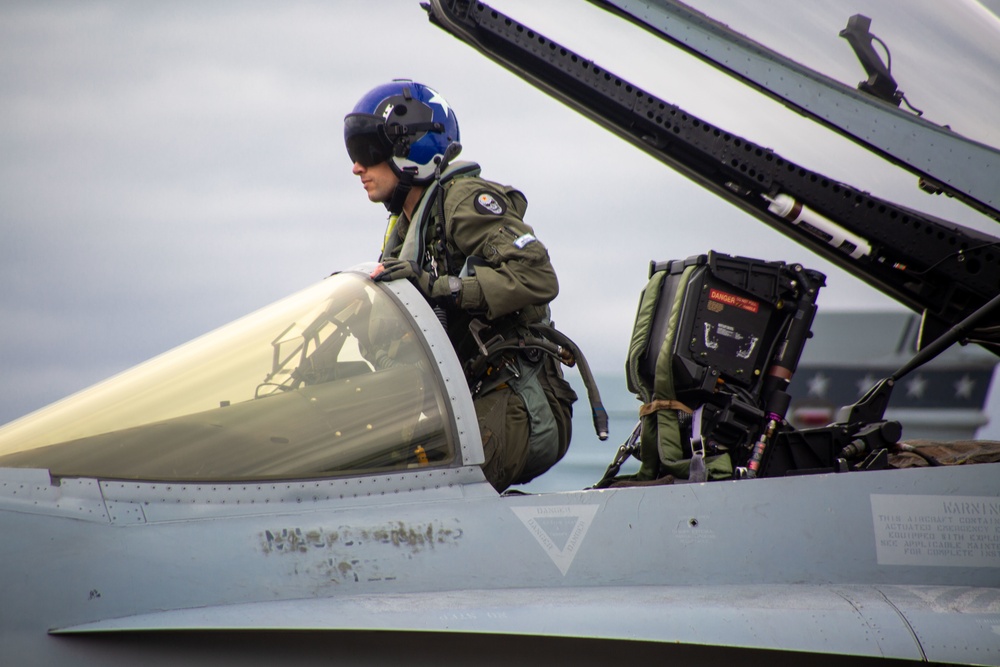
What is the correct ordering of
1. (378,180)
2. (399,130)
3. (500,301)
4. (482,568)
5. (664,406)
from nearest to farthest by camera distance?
(482,568) < (500,301) < (664,406) < (399,130) < (378,180)

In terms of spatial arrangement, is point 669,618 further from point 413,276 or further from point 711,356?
point 413,276

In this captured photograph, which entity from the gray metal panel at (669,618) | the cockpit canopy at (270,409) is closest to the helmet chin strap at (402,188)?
the cockpit canopy at (270,409)

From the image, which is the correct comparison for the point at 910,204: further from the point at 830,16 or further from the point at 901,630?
the point at 901,630

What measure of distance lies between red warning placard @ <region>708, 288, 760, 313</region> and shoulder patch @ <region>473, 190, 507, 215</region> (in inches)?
28.3

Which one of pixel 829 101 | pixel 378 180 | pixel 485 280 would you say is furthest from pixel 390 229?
pixel 829 101

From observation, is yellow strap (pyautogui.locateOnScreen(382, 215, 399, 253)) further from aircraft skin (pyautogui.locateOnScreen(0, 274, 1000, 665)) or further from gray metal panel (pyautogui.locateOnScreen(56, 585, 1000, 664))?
gray metal panel (pyautogui.locateOnScreen(56, 585, 1000, 664))

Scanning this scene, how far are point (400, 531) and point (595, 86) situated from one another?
1.95m

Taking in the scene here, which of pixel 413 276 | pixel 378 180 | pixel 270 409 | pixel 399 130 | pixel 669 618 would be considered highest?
pixel 399 130

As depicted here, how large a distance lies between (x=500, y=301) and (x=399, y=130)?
0.87 m

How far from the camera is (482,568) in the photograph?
2.24 m

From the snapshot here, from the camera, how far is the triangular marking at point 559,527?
229 centimetres

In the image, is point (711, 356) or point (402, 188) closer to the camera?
point (711, 356)

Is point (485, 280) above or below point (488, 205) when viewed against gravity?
below

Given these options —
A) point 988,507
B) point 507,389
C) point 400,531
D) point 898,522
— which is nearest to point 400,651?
point 400,531
